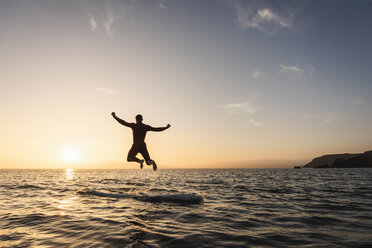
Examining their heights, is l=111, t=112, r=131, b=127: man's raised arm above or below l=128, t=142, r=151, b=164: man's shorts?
above

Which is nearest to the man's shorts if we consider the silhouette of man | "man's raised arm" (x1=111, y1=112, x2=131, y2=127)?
the silhouette of man

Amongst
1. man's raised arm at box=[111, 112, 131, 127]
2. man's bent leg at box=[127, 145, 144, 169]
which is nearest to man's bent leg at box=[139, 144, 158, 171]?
man's bent leg at box=[127, 145, 144, 169]

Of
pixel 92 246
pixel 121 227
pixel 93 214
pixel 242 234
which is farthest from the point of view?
pixel 93 214

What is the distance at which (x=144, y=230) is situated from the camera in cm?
650

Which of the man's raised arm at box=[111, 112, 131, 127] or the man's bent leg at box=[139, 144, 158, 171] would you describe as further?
the man's bent leg at box=[139, 144, 158, 171]

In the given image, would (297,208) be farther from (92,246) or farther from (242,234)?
(92,246)

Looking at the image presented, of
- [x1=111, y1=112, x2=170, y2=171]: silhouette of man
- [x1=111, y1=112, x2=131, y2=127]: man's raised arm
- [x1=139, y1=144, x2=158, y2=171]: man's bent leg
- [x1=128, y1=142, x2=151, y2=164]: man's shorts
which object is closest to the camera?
[x1=111, y1=112, x2=131, y2=127]: man's raised arm

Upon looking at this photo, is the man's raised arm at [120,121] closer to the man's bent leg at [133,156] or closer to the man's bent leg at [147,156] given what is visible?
the man's bent leg at [133,156]

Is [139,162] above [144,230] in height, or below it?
above

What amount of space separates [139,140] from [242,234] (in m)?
6.58

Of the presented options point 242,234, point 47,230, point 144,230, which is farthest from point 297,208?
point 47,230

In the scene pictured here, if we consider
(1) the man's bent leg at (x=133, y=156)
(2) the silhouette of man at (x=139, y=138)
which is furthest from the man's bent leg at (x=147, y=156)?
(1) the man's bent leg at (x=133, y=156)

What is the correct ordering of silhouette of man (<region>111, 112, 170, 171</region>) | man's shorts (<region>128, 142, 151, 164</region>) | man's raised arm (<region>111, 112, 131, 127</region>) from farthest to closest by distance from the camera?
1. man's shorts (<region>128, 142, 151, 164</region>)
2. silhouette of man (<region>111, 112, 170, 171</region>)
3. man's raised arm (<region>111, 112, 131, 127</region>)

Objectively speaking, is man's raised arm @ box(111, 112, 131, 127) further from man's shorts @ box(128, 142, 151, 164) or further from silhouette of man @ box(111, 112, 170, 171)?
man's shorts @ box(128, 142, 151, 164)
